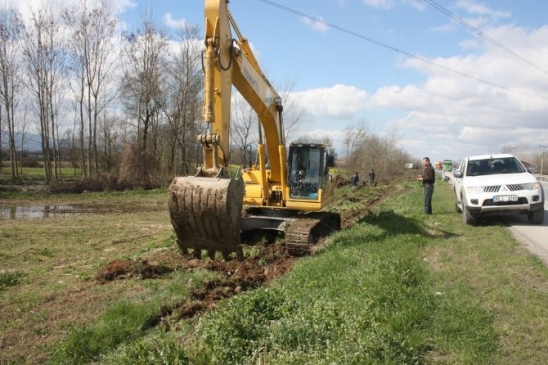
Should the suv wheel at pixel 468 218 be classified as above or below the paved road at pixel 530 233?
above

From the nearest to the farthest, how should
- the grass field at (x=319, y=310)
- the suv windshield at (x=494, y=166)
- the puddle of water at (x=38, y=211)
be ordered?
1. the grass field at (x=319, y=310)
2. the suv windshield at (x=494, y=166)
3. the puddle of water at (x=38, y=211)

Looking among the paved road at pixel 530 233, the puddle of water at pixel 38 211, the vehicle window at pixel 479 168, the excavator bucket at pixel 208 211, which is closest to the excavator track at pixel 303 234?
the excavator bucket at pixel 208 211

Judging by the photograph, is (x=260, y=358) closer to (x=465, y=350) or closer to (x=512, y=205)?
(x=465, y=350)

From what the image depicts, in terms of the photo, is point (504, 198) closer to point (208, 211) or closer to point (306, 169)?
point (306, 169)

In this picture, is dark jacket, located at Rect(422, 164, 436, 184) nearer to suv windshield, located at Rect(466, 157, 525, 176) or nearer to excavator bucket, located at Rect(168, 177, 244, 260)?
suv windshield, located at Rect(466, 157, 525, 176)

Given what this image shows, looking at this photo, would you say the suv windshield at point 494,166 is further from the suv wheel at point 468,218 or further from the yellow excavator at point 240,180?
the yellow excavator at point 240,180

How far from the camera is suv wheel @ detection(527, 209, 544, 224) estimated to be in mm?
12562

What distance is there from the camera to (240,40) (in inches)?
401

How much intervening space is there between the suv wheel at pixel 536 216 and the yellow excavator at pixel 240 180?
5199 millimetres

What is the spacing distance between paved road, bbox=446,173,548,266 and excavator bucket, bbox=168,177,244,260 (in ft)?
17.9

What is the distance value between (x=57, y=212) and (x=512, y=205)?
61.6 ft

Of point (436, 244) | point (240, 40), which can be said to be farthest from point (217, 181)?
point (436, 244)

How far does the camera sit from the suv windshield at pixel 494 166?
1351 centimetres

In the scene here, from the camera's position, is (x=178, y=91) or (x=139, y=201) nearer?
(x=139, y=201)
